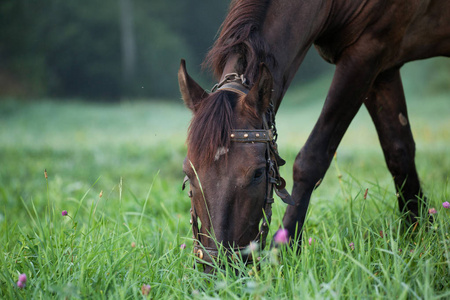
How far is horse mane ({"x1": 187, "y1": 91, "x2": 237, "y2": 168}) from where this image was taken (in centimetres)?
197

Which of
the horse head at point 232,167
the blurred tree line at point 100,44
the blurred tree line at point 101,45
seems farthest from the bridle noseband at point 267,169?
the blurred tree line at point 100,44

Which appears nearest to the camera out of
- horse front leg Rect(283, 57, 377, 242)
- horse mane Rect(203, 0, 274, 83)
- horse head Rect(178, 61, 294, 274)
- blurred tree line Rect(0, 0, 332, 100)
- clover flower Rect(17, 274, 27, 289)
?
clover flower Rect(17, 274, 27, 289)

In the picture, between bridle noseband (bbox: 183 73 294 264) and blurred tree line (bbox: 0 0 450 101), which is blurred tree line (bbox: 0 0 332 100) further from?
bridle noseband (bbox: 183 73 294 264)

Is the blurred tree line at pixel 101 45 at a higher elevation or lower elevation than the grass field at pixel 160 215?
higher

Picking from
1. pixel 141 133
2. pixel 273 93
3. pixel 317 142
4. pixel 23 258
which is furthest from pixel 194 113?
pixel 141 133

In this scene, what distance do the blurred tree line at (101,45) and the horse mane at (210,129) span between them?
13.6m

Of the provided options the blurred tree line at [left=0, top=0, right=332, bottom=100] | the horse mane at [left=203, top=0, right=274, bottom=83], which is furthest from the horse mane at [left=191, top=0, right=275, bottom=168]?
the blurred tree line at [left=0, top=0, right=332, bottom=100]

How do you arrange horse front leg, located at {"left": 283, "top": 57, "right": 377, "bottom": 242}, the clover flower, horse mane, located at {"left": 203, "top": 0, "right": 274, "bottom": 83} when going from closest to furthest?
the clover flower → horse mane, located at {"left": 203, "top": 0, "right": 274, "bottom": 83} → horse front leg, located at {"left": 283, "top": 57, "right": 377, "bottom": 242}

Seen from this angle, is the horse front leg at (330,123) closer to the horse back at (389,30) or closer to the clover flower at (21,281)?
the horse back at (389,30)

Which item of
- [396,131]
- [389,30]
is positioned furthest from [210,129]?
[396,131]

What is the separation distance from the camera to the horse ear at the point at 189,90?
7.41 ft

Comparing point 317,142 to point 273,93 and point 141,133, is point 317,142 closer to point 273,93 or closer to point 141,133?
point 273,93

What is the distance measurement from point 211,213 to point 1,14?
16678mm

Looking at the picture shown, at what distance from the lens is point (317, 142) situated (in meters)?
2.62
